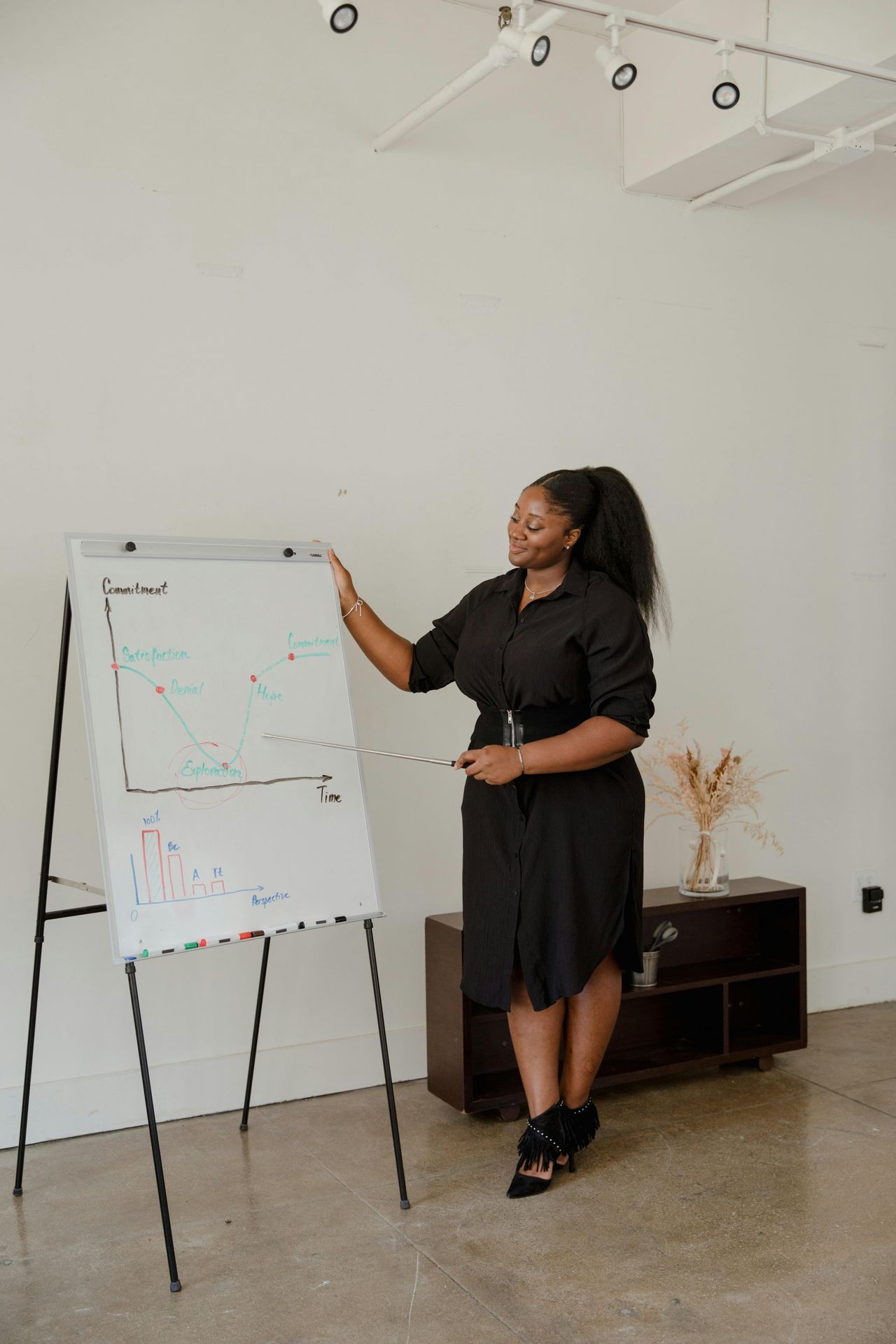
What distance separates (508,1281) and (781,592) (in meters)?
2.63

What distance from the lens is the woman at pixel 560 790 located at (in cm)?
279

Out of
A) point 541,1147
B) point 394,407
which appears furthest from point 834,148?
point 541,1147

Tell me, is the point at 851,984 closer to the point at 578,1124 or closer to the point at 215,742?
the point at 578,1124

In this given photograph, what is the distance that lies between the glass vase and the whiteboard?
1341 mm

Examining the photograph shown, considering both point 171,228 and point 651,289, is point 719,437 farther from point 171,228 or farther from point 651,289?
point 171,228

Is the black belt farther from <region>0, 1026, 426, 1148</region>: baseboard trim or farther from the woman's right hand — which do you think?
<region>0, 1026, 426, 1148</region>: baseboard trim

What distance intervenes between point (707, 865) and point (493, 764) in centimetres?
133

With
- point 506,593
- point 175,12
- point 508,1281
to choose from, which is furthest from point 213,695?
point 175,12

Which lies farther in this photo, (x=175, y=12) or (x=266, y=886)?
(x=175, y=12)

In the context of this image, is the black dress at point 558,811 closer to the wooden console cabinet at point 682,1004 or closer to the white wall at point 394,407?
the wooden console cabinet at point 682,1004

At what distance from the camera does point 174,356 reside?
3.30 meters

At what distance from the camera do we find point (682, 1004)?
3793mm

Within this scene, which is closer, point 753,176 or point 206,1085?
point 206,1085

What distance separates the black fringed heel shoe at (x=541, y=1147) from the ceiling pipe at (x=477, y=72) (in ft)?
8.32
